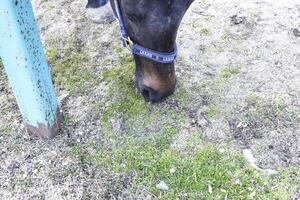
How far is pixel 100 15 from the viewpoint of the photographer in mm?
3312

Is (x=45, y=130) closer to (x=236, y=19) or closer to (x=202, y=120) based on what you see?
(x=202, y=120)

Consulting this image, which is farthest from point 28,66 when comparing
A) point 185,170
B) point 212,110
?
point 212,110

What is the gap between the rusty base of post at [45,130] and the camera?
2314 millimetres

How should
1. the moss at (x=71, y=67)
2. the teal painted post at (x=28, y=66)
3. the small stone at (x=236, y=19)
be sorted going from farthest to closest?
the small stone at (x=236, y=19) → the moss at (x=71, y=67) → the teal painted post at (x=28, y=66)

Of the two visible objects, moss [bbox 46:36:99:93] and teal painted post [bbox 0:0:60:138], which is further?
moss [bbox 46:36:99:93]

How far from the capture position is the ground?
215cm

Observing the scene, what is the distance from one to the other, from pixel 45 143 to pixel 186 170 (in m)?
0.80

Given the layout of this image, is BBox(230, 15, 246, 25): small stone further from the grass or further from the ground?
the grass

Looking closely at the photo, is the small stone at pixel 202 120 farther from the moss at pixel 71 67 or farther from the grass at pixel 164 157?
the moss at pixel 71 67

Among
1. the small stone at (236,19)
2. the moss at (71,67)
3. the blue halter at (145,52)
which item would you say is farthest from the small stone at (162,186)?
the small stone at (236,19)

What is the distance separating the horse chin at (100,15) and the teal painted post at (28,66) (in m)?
1.16

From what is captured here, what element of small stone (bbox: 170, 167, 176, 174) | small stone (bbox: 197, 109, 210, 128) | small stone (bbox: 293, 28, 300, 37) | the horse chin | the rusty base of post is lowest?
small stone (bbox: 170, 167, 176, 174)

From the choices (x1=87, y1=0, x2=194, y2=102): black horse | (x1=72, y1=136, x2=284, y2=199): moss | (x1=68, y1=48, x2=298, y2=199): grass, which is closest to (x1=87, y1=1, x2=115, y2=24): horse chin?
(x1=68, y1=48, x2=298, y2=199): grass

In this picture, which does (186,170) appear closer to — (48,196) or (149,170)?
(149,170)
